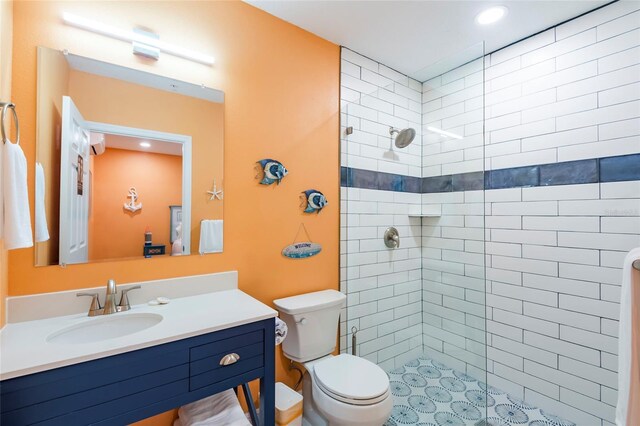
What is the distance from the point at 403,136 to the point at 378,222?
2.35 feet

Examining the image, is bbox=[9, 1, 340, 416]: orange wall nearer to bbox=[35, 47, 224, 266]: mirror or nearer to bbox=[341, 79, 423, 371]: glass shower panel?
bbox=[35, 47, 224, 266]: mirror

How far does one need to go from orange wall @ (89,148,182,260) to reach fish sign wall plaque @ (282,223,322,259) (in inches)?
28.7

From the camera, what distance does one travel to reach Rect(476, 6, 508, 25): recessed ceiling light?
1.83m

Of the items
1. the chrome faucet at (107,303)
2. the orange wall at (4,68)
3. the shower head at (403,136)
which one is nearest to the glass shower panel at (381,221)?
the shower head at (403,136)

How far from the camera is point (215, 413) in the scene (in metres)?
1.36

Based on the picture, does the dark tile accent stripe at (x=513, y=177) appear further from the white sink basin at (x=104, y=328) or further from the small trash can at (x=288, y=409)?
the white sink basin at (x=104, y=328)

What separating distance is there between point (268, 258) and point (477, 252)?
1369 mm

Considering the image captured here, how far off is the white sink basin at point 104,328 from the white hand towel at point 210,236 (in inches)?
17.2

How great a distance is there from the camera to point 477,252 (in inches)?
75.2

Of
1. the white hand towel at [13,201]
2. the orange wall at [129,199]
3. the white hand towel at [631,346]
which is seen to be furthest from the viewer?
the orange wall at [129,199]

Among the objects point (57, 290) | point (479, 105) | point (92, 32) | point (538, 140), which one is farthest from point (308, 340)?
point (538, 140)

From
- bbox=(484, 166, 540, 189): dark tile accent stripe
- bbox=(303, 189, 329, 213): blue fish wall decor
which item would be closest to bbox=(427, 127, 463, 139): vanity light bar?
bbox=(484, 166, 540, 189): dark tile accent stripe

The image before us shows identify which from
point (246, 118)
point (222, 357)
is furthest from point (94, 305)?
point (246, 118)

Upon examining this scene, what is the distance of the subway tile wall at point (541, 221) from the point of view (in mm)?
1762
